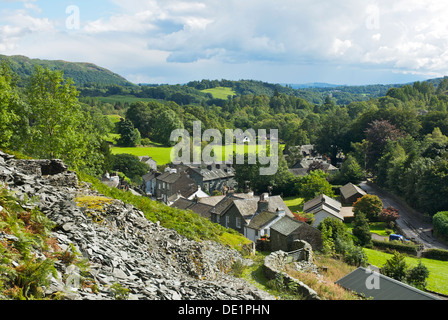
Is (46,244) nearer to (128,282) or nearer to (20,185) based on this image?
(128,282)

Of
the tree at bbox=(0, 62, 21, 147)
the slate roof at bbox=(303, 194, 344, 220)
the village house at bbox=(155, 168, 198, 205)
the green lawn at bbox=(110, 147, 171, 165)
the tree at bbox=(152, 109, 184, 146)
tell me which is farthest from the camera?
the tree at bbox=(152, 109, 184, 146)

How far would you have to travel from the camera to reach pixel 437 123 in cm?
8088

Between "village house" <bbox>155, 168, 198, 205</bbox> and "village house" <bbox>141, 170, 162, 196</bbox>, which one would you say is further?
"village house" <bbox>141, 170, 162, 196</bbox>

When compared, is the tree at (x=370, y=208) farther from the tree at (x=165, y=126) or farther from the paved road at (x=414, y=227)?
the tree at (x=165, y=126)

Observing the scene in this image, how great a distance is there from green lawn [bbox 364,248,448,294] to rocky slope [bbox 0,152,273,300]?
2002 cm

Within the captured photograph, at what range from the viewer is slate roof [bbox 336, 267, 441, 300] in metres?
13.7

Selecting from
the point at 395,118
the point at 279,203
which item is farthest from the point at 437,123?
the point at 279,203

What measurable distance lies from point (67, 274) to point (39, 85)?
74.4ft

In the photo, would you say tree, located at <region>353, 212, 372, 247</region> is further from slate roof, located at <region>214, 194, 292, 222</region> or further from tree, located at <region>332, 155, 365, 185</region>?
tree, located at <region>332, 155, 365, 185</region>

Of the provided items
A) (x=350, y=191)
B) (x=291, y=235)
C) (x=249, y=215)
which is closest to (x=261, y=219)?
(x=249, y=215)

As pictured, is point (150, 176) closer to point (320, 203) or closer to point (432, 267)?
point (320, 203)

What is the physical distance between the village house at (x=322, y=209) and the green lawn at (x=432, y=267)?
6852 mm

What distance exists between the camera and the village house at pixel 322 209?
42719mm

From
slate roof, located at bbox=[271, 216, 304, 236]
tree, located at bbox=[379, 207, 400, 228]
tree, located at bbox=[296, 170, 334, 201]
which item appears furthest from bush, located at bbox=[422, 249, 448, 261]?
tree, located at bbox=[296, 170, 334, 201]
